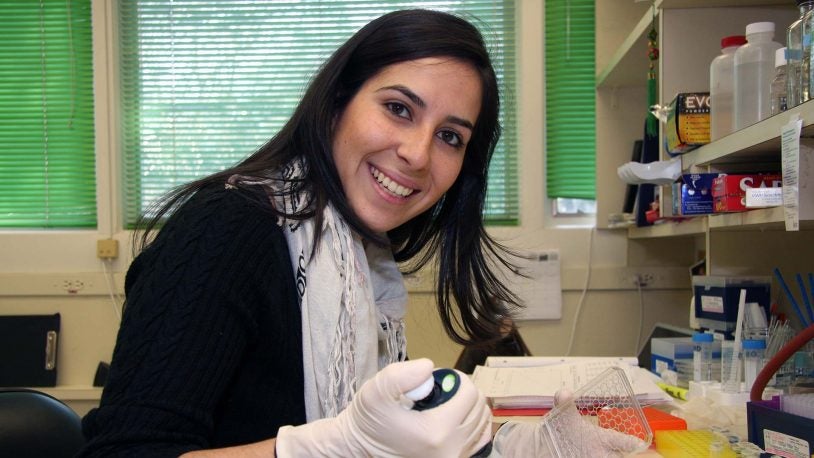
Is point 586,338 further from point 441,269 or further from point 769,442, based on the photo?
point 769,442

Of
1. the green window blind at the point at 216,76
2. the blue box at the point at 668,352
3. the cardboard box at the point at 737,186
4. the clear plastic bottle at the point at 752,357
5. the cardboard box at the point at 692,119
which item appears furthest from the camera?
the green window blind at the point at 216,76

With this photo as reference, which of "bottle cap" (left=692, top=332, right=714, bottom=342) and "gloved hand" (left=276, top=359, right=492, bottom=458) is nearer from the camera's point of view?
"gloved hand" (left=276, top=359, right=492, bottom=458)

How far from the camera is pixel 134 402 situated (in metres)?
0.84

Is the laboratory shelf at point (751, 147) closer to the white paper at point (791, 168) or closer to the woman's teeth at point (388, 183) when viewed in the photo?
the white paper at point (791, 168)

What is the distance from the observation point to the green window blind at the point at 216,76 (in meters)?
2.92

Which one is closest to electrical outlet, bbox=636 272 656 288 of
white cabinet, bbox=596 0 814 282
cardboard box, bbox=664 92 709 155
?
white cabinet, bbox=596 0 814 282

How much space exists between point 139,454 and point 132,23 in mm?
2544

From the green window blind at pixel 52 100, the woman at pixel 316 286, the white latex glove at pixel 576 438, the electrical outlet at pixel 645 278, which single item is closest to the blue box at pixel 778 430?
the white latex glove at pixel 576 438

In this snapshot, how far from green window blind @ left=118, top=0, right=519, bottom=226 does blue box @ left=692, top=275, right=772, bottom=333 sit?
1.16 metres

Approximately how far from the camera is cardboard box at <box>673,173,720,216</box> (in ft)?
5.18

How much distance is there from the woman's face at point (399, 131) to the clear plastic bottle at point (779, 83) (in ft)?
1.86

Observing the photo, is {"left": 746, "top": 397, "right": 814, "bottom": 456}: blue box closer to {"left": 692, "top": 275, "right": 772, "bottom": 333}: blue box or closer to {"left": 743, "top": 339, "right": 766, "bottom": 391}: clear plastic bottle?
{"left": 743, "top": 339, "right": 766, "bottom": 391}: clear plastic bottle

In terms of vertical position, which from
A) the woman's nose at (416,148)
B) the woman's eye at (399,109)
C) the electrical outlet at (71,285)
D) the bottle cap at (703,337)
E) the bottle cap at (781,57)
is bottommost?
the bottle cap at (703,337)

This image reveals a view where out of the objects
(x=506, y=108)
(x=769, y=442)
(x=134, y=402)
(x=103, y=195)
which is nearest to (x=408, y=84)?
(x=134, y=402)
